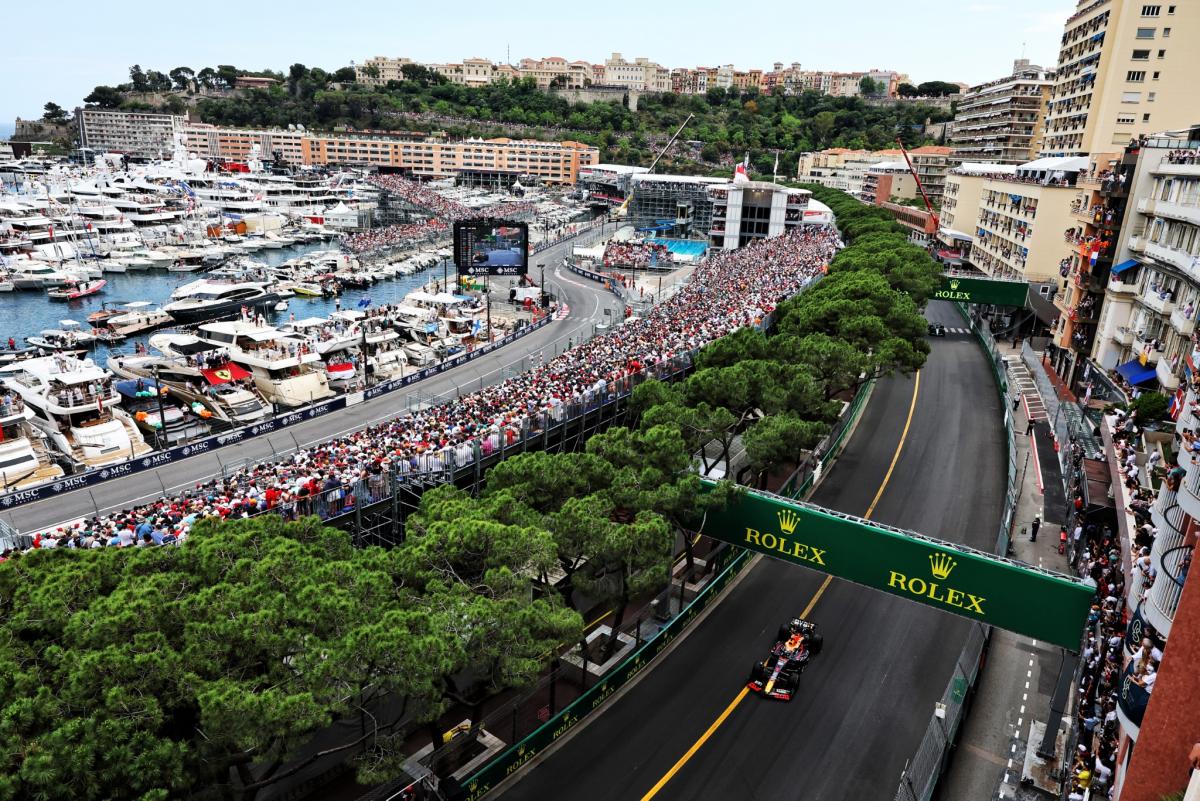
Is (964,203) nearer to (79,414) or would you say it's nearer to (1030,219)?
(1030,219)

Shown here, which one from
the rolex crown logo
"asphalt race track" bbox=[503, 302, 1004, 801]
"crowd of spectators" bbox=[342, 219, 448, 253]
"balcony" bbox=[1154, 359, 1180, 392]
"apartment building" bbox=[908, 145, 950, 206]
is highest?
"apartment building" bbox=[908, 145, 950, 206]

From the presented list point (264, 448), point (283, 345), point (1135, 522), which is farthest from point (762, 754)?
point (283, 345)

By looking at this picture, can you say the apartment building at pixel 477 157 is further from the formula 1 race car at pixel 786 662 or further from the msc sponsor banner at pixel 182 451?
the formula 1 race car at pixel 786 662

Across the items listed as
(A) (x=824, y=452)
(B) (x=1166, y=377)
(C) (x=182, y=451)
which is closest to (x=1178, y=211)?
(B) (x=1166, y=377)

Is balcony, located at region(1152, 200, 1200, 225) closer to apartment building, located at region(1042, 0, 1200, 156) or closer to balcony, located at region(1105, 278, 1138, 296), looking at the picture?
balcony, located at region(1105, 278, 1138, 296)

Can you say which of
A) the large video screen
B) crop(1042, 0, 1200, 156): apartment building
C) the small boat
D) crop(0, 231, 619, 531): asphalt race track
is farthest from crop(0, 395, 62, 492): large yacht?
crop(1042, 0, 1200, 156): apartment building

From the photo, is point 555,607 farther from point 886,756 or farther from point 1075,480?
point 1075,480
